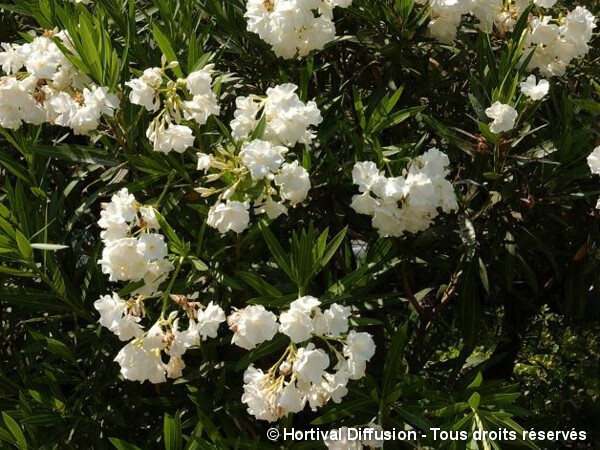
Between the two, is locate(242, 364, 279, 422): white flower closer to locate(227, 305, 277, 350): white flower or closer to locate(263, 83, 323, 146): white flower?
locate(227, 305, 277, 350): white flower

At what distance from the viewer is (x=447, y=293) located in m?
2.40

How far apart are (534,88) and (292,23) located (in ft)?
1.80

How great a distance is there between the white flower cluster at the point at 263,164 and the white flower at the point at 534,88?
47 centimetres

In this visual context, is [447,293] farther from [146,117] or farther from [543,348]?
[543,348]

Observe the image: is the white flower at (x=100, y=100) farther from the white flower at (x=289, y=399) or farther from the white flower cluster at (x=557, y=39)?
the white flower cluster at (x=557, y=39)

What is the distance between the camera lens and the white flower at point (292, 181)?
6.39 feet

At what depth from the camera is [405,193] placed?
197 centimetres

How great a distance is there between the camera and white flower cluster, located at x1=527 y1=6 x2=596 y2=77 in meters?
2.30

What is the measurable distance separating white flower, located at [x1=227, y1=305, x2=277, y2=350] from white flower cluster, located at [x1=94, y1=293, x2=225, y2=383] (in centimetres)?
6

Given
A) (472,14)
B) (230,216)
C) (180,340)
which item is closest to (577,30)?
(472,14)

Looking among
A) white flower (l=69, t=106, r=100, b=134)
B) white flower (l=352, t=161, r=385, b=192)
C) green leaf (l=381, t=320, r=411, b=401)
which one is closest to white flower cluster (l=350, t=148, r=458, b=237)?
white flower (l=352, t=161, r=385, b=192)

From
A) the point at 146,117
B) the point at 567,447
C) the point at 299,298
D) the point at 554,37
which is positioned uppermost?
the point at 554,37

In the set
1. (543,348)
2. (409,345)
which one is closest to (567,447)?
(543,348)

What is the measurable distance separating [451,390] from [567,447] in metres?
1.25
